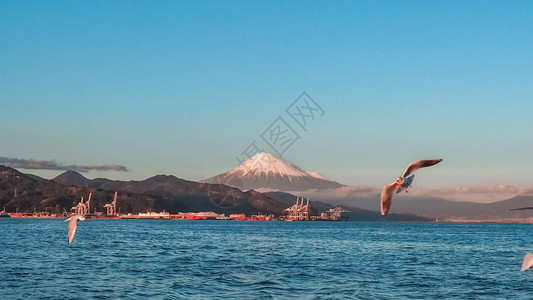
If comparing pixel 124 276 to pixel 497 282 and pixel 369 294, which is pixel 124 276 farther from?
pixel 497 282

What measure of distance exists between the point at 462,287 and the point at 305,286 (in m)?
9.98

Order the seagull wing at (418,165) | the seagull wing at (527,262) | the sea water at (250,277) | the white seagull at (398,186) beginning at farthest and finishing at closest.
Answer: the sea water at (250,277) → the seagull wing at (527,262) → the white seagull at (398,186) → the seagull wing at (418,165)

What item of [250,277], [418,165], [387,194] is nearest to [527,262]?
[387,194]

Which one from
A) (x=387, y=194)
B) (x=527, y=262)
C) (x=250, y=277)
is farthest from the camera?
(x=250, y=277)

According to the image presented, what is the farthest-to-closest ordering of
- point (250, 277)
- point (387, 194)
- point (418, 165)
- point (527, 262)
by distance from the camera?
point (250, 277) < point (527, 262) < point (387, 194) < point (418, 165)

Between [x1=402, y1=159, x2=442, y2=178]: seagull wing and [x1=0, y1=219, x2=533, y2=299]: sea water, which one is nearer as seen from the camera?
[x1=402, y1=159, x2=442, y2=178]: seagull wing

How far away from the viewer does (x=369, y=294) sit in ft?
113

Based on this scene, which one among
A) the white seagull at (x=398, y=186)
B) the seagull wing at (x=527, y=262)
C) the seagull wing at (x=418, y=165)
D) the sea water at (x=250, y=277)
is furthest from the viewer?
the sea water at (x=250, y=277)

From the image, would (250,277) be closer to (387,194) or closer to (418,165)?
(387,194)

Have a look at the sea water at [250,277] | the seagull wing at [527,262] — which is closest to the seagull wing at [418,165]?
the seagull wing at [527,262]

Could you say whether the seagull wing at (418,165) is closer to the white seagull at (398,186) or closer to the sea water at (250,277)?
the white seagull at (398,186)

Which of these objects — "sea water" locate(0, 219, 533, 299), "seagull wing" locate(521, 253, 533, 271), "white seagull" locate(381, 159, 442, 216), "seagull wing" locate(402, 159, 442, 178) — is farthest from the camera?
"sea water" locate(0, 219, 533, 299)

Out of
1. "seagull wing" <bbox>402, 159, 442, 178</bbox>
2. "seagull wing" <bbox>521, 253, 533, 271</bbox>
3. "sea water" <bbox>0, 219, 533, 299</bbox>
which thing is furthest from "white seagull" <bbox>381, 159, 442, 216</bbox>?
"sea water" <bbox>0, 219, 533, 299</bbox>

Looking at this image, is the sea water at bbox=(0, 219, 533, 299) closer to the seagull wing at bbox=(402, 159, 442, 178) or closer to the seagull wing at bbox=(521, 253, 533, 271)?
the seagull wing at bbox=(521, 253, 533, 271)
